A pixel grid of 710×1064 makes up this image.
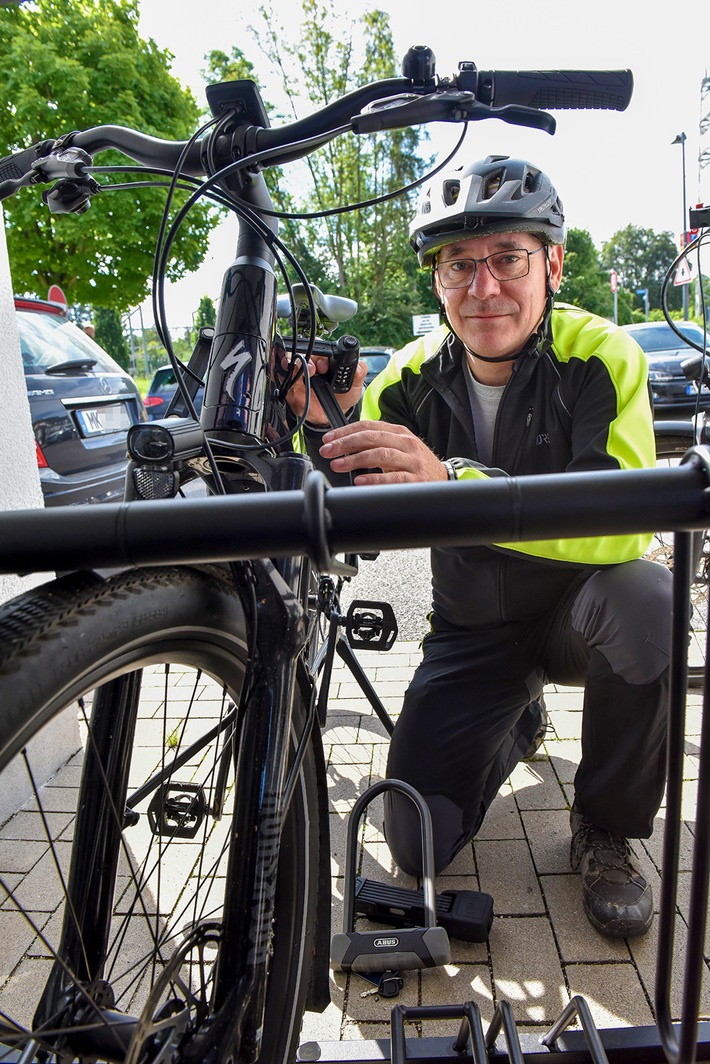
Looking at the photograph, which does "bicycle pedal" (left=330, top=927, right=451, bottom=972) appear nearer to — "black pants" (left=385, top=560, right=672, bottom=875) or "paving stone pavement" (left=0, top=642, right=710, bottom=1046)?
"paving stone pavement" (left=0, top=642, right=710, bottom=1046)

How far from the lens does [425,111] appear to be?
1.06 meters

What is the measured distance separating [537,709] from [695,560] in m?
0.72

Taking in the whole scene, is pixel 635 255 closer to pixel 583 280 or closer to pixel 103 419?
pixel 583 280

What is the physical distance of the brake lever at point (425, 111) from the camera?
1.07 metres

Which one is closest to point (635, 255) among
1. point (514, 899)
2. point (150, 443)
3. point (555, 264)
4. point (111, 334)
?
point (111, 334)

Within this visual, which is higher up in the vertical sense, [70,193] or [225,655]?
[70,193]

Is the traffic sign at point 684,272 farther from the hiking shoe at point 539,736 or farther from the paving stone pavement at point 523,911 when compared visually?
the paving stone pavement at point 523,911

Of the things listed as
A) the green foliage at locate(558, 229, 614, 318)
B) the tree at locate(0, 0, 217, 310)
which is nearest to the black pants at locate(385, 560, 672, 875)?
the tree at locate(0, 0, 217, 310)

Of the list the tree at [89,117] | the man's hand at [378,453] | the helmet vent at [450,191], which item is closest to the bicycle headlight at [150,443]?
the man's hand at [378,453]

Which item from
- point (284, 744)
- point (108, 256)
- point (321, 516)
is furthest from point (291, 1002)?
point (108, 256)

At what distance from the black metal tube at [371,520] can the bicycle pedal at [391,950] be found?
136 centimetres

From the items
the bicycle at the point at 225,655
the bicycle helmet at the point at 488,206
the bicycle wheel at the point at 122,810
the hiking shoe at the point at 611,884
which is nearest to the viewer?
the bicycle wheel at the point at 122,810

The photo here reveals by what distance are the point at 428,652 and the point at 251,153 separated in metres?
1.68

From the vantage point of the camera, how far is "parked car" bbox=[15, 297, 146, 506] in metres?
→ 4.51
